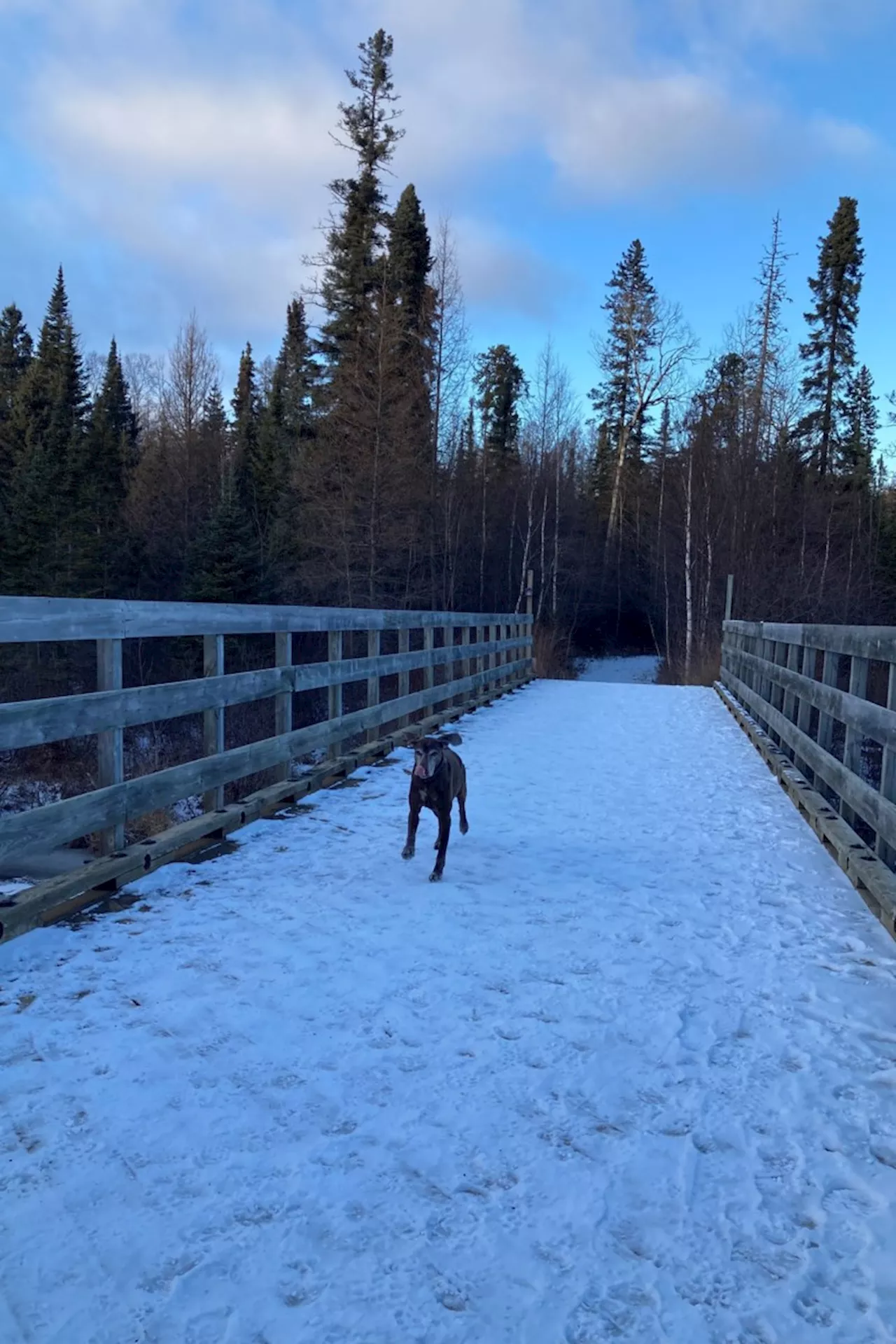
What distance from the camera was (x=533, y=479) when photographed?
105 ft

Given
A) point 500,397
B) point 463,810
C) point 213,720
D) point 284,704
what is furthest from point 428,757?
point 500,397

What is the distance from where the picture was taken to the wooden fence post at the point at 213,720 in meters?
4.94

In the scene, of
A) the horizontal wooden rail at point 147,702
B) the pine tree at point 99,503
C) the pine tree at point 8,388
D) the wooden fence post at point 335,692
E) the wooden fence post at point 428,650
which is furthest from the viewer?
the pine tree at point 8,388

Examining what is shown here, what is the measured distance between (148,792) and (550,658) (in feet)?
57.8

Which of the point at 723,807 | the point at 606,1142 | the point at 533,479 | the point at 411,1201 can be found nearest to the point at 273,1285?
the point at 411,1201

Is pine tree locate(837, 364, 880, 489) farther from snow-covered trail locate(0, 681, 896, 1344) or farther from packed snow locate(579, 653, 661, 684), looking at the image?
snow-covered trail locate(0, 681, 896, 1344)

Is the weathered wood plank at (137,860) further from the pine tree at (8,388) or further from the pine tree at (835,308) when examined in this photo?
the pine tree at (835,308)

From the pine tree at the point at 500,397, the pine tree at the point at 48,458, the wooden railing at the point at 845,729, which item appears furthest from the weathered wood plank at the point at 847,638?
the pine tree at the point at 500,397

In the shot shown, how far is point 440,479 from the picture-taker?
25.9m

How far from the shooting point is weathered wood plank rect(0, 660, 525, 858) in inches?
133

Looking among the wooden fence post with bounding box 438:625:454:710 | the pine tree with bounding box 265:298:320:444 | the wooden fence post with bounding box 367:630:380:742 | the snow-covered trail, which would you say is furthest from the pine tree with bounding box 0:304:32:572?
the snow-covered trail

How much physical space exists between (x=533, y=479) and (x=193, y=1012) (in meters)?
30.6

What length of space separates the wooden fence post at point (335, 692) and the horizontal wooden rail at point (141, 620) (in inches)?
4.1

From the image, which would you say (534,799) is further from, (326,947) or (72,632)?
(72,632)
